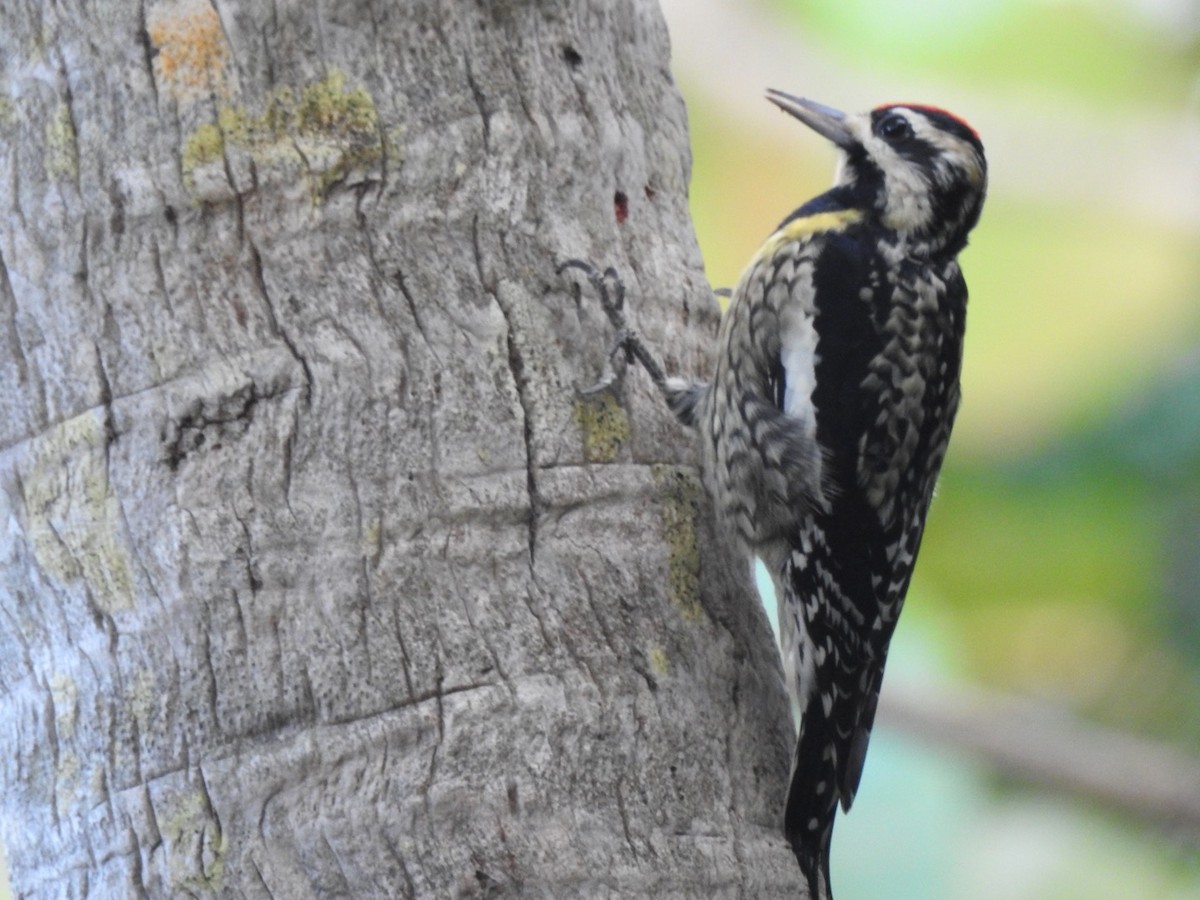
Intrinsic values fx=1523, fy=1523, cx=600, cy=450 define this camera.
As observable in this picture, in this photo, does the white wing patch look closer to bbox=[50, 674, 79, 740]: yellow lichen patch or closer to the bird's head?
the bird's head

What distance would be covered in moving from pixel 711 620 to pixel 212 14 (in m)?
1.22

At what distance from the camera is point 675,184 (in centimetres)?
288

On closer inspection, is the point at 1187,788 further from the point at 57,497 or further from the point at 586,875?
the point at 57,497

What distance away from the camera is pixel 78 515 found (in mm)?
2219

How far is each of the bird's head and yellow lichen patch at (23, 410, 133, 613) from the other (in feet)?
5.85

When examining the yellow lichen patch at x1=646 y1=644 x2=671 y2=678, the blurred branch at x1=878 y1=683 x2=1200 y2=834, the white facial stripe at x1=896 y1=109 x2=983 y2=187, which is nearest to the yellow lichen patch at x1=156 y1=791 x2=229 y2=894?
the yellow lichen patch at x1=646 y1=644 x2=671 y2=678

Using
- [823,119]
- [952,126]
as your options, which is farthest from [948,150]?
[823,119]

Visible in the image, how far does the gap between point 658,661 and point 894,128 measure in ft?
5.25

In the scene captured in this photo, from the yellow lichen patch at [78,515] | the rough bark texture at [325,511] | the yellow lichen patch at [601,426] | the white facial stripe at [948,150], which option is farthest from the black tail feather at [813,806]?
the white facial stripe at [948,150]

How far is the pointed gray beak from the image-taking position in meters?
3.47

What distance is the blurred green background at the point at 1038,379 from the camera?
5090 millimetres

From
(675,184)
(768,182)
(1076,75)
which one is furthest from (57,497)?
(1076,75)

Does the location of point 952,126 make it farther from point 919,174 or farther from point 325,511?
point 325,511

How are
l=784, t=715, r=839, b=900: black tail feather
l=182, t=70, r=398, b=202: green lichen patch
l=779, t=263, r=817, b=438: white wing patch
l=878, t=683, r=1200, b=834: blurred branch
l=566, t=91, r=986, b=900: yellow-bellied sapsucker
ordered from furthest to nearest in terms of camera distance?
l=878, t=683, r=1200, b=834: blurred branch
l=779, t=263, r=817, b=438: white wing patch
l=566, t=91, r=986, b=900: yellow-bellied sapsucker
l=784, t=715, r=839, b=900: black tail feather
l=182, t=70, r=398, b=202: green lichen patch
